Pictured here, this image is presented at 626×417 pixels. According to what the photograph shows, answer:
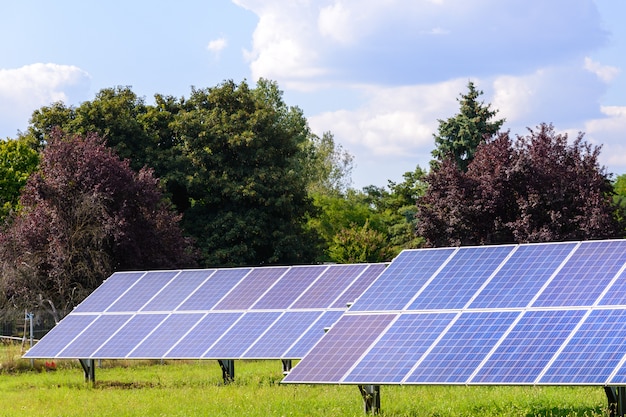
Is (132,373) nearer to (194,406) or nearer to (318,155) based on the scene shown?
(194,406)

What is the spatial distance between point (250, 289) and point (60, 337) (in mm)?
5307

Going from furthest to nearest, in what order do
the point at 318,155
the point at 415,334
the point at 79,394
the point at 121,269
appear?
the point at 318,155, the point at 121,269, the point at 79,394, the point at 415,334

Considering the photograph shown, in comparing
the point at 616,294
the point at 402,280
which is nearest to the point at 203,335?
the point at 402,280

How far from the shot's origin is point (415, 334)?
2031 centimetres

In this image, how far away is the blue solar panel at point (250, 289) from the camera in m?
28.6

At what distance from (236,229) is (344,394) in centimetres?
3395

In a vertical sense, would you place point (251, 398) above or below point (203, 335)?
below

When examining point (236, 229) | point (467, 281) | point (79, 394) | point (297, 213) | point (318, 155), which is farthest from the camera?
point (318, 155)

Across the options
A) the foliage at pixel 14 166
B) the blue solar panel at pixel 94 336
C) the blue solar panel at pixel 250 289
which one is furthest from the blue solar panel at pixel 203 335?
the foliage at pixel 14 166

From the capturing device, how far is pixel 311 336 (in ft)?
84.1

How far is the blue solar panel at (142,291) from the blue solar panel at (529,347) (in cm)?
1361

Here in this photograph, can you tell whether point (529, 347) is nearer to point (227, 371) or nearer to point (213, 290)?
point (227, 371)

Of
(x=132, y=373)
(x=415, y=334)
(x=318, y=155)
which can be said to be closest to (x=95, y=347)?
(x=132, y=373)

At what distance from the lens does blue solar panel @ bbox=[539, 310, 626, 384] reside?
1762 cm
